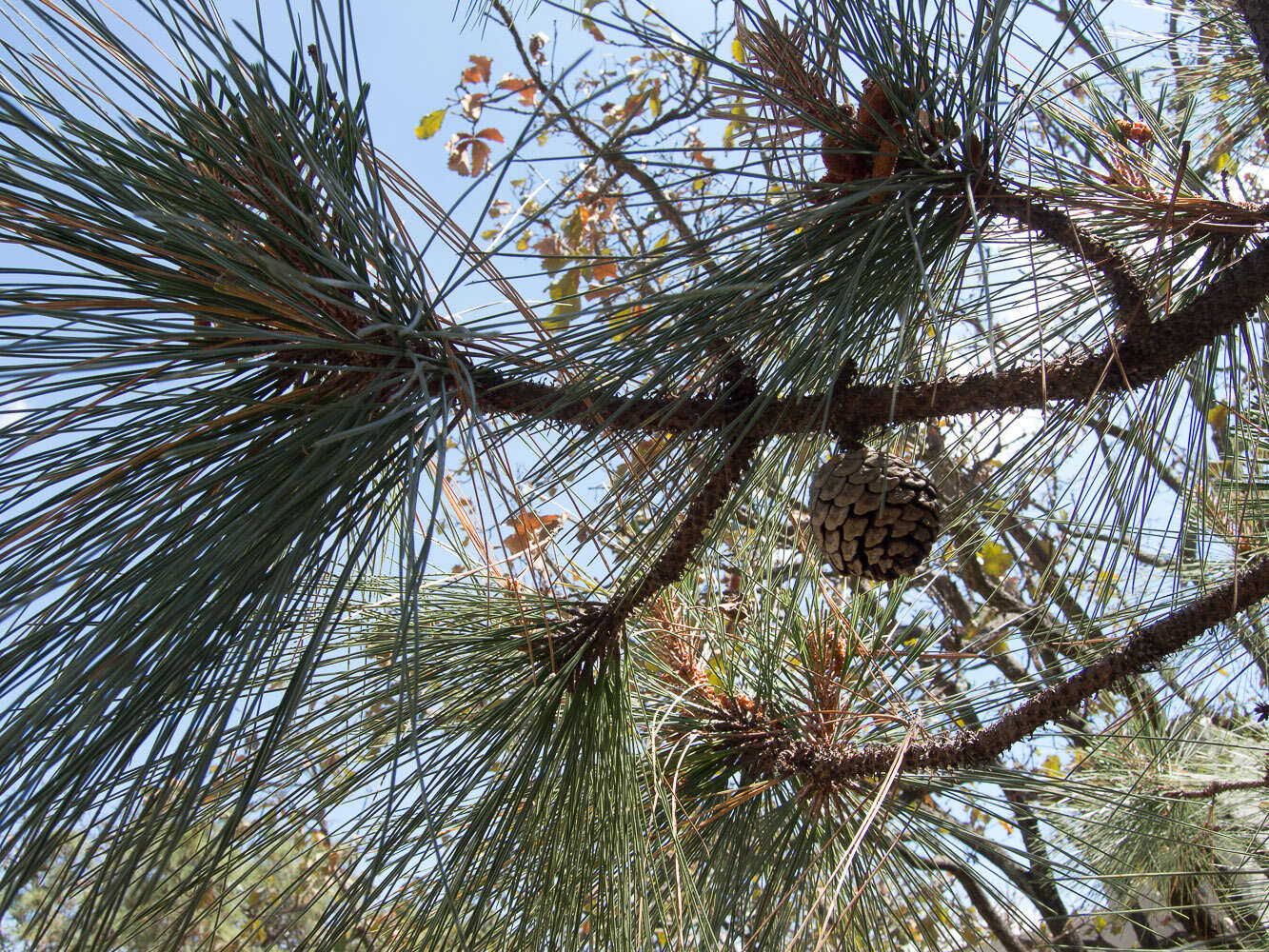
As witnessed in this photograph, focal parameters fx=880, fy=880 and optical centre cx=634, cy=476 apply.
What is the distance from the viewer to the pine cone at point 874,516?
0.64 metres

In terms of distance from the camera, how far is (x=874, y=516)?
647 millimetres

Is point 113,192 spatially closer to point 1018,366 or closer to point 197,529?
point 197,529

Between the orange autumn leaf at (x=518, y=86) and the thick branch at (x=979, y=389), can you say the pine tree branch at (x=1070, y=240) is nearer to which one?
the thick branch at (x=979, y=389)

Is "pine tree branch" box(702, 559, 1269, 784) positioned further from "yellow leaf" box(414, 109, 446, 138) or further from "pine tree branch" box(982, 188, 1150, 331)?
"yellow leaf" box(414, 109, 446, 138)

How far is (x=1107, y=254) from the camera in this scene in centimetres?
63

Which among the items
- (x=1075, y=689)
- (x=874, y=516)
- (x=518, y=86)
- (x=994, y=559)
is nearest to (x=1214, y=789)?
(x=1075, y=689)

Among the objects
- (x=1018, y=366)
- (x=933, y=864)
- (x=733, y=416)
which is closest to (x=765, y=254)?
(x=733, y=416)

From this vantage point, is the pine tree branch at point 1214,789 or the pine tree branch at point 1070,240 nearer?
the pine tree branch at point 1070,240

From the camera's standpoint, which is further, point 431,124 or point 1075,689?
point 431,124

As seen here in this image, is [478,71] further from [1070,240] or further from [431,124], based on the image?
[1070,240]

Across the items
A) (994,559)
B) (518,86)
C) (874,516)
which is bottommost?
(994,559)

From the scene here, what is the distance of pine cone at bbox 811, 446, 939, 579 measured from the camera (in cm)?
64

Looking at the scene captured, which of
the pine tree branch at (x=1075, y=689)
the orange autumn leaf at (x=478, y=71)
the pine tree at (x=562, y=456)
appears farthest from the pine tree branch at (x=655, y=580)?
the orange autumn leaf at (x=478, y=71)

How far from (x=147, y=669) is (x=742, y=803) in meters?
0.60
